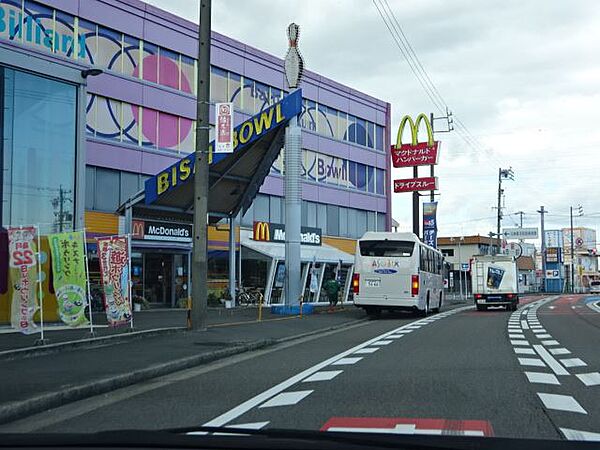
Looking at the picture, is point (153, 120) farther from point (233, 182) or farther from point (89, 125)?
point (233, 182)

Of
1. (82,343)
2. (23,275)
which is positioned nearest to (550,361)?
(82,343)

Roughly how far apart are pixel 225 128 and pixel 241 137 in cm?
404

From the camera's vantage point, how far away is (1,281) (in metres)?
15.3

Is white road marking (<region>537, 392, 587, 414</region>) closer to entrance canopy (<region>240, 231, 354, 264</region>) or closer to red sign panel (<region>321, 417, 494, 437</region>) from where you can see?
red sign panel (<region>321, 417, 494, 437</region>)

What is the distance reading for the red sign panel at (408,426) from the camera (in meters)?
6.37

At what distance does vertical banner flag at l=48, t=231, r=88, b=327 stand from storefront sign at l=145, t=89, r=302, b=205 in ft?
27.3

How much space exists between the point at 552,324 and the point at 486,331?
466 centimetres

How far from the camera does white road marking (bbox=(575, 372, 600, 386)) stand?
31.2ft

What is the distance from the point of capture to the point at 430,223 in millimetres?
46125

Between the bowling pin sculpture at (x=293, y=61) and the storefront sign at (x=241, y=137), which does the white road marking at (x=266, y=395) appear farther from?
the bowling pin sculpture at (x=293, y=61)

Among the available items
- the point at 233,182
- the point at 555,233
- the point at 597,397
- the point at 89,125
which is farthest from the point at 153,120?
the point at 555,233

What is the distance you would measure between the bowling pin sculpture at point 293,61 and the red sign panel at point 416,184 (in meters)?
19.0

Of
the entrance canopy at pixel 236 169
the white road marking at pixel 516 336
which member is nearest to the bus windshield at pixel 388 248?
the entrance canopy at pixel 236 169

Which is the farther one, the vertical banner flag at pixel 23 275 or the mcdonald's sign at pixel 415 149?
the mcdonald's sign at pixel 415 149
